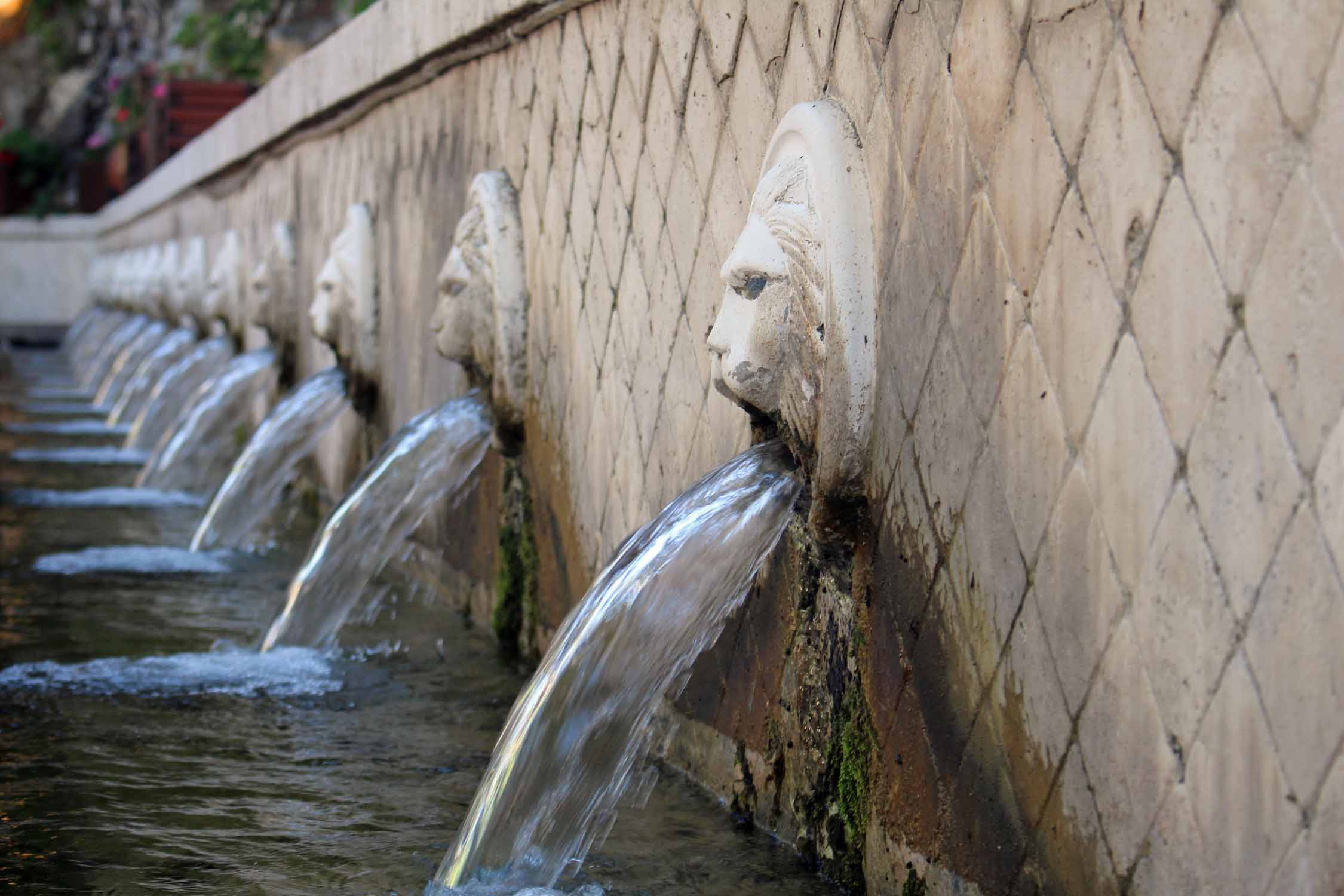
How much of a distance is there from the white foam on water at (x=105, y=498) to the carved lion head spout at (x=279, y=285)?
0.83 m

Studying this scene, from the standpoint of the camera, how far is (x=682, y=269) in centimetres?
287

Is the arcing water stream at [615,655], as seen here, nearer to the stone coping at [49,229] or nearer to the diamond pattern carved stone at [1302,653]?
the diamond pattern carved stone at [1302,653]

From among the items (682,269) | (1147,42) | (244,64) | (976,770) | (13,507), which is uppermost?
(244,64)

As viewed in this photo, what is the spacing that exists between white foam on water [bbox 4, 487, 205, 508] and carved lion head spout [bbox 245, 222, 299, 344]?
0.83 m

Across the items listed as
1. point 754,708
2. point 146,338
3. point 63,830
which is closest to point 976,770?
point 754,708

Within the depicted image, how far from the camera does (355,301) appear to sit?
5.19 meters

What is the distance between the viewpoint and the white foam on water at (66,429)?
9.24 meters

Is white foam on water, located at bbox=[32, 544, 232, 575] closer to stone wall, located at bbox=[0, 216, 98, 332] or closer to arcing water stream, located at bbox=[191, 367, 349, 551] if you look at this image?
arcing water stream, located at bbox=[191, 367, 349, 551]

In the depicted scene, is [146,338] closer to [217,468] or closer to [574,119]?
[217,468]

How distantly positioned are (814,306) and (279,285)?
482 cm

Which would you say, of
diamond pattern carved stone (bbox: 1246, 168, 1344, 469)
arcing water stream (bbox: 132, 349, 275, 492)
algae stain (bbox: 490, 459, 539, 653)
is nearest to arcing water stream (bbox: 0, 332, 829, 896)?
algae stain (bbox: 490, 459, 539, 653)

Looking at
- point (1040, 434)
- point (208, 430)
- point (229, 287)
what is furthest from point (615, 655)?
point (229, 287)

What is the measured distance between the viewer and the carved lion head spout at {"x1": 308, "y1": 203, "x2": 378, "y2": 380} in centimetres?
518

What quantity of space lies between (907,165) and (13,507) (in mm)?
5038
